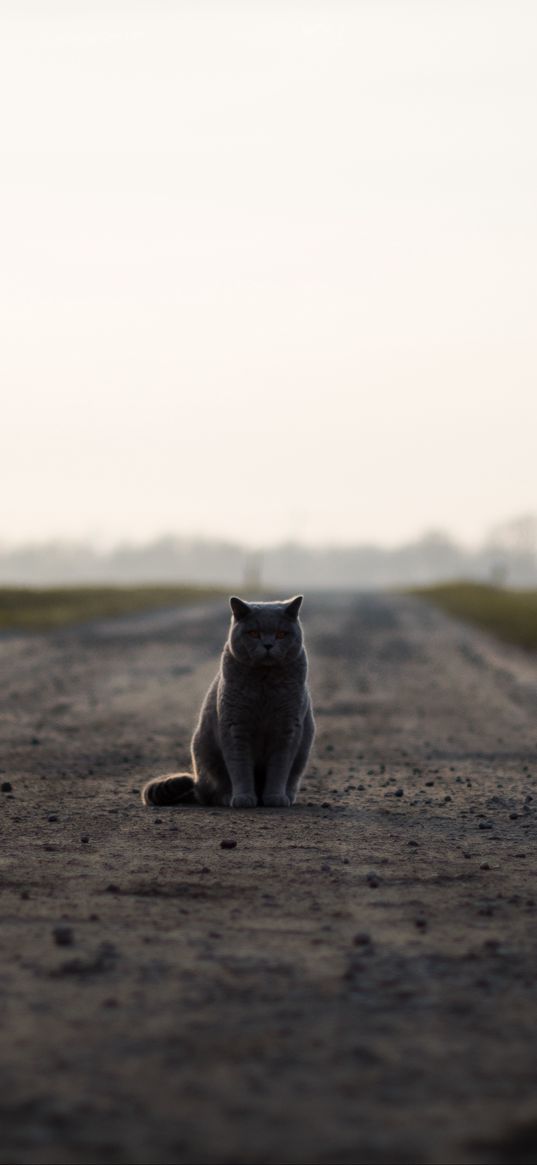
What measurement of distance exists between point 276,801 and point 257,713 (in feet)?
1.90

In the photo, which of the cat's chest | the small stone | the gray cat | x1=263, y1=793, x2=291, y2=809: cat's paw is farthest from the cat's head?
the small stone

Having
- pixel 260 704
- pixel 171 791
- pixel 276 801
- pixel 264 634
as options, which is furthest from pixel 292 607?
pixel 171 791

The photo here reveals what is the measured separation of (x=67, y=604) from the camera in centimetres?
4347

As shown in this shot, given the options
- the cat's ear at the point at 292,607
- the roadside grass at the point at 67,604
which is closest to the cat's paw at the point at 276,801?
the cat's ear at the point at 292,607

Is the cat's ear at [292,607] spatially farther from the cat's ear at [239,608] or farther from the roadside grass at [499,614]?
the roadside grass at [499,614]

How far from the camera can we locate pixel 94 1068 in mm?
3324

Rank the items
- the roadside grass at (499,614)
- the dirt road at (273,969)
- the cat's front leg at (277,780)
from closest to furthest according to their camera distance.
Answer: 1. the dirt road at (273,969)
2. the cat's front leg at (277,780)
3. the roadside grass at (499,614)

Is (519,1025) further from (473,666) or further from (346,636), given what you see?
(346,636)

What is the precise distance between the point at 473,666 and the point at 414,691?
4.40 m

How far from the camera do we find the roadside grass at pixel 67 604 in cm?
3186

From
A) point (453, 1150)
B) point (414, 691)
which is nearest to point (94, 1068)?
point (453, 1150)

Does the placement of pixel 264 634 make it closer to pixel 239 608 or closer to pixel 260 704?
pixel 239 608

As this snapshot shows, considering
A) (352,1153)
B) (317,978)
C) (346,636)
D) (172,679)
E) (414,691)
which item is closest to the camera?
(352,1153)

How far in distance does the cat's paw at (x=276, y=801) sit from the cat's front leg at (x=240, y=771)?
3.5 inches
